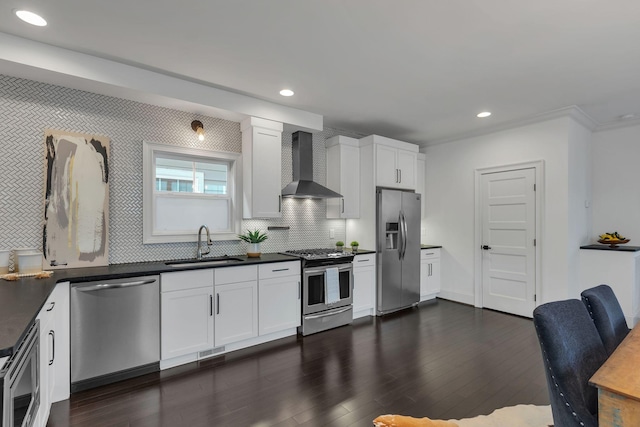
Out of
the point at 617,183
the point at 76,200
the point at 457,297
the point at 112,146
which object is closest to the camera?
the point at 76,200

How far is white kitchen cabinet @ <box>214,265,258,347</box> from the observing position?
3.04 meters

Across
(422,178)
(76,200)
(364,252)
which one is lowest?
(364,252)

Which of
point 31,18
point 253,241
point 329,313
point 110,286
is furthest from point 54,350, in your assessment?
point 329,313

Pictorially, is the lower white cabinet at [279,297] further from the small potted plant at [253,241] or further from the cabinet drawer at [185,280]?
the cabinet drawer at [185,280]

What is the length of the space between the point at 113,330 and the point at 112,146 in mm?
1737

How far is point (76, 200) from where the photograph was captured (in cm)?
284

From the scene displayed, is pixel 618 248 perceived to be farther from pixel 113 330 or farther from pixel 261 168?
pixel 113 330

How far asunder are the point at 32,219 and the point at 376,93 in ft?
11.4

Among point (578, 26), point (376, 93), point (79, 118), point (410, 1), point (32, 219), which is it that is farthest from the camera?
point (376, 93)

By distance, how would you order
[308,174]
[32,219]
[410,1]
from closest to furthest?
[410,1] < [32,219] < [308,174]

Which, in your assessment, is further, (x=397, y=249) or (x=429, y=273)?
(x=429, y=273)

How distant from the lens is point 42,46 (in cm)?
248

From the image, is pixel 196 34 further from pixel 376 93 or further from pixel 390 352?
pixel 390 352

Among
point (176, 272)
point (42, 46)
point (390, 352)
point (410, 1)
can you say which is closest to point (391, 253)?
point (390, 352)
